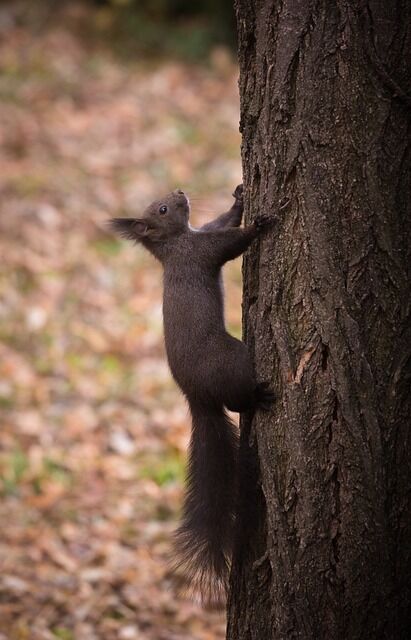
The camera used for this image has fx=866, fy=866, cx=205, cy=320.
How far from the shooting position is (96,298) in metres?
6.70

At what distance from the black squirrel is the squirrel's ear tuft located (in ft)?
1.16

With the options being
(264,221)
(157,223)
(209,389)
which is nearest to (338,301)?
(264,221)

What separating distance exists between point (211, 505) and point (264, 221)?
891mm

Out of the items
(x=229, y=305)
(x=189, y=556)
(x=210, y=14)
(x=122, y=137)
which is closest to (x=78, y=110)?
(x=122, y=137)

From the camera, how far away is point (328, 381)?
7.44ft

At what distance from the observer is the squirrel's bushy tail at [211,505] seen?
2613mm

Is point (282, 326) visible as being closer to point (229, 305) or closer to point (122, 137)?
point (229, 305)

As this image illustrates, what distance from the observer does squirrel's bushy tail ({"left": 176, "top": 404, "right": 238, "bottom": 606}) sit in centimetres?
261

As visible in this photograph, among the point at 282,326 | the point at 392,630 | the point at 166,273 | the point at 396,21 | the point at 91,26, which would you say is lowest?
the point at 392,630

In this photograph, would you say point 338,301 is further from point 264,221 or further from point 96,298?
point 96,298

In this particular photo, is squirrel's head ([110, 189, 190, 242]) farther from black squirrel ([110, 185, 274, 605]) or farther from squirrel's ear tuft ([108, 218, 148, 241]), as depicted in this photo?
black squirrel ([110, 185, 274, 605])

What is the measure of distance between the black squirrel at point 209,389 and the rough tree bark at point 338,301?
18 centimetres

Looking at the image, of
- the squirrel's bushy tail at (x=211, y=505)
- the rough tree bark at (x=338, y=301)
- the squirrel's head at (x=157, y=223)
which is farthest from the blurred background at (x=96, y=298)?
the rough tree bark at (x=338, y=301)

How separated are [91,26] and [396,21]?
9968 millimetres
